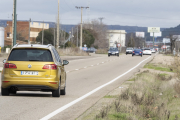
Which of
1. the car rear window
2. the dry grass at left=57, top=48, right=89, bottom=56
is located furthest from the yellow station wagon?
the dry grass at left=57, top=48, right=89, bottom=56

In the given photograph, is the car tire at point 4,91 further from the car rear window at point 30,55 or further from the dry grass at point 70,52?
the dry grass at point 70,52

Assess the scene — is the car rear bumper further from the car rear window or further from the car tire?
the car rear window

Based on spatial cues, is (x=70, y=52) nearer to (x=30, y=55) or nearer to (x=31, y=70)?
(x=30, y=55)

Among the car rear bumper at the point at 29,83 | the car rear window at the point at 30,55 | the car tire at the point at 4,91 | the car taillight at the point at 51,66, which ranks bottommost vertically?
the car tire at the point at 4,91

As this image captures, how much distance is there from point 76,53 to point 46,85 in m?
59.0

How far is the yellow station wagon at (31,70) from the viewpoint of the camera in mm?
11430

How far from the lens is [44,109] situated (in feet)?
31.5

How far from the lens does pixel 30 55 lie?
1173 cm

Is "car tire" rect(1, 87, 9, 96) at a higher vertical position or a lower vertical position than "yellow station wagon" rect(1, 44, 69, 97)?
lower

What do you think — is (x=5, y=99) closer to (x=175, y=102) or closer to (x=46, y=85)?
(x=46, y=85)

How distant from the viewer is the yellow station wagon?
37.5 ft

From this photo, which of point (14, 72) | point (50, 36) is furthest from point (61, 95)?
point (50, 36)

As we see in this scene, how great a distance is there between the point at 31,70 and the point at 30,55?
499mm

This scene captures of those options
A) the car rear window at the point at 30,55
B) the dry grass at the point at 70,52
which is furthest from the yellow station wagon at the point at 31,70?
the dry grass at the point at 70,52
